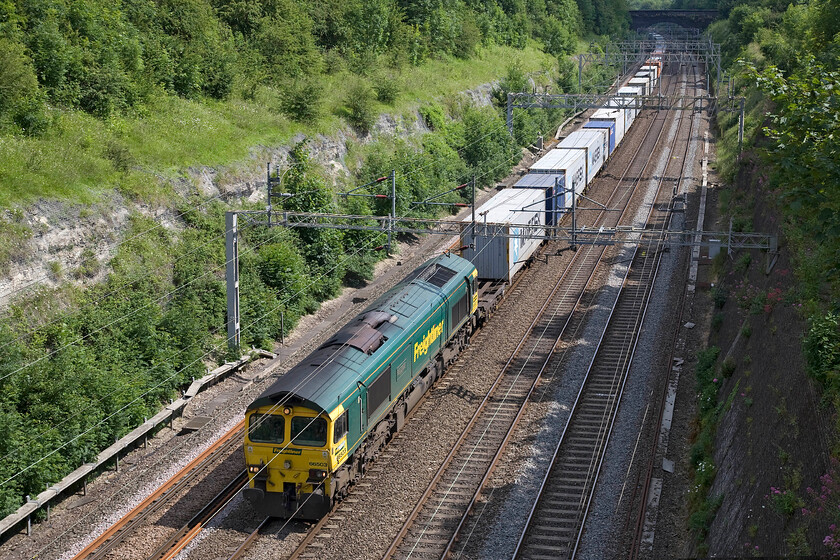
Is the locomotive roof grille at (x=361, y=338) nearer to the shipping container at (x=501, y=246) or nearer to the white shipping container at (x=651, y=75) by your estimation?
the shipping container at (x=501, y=246)

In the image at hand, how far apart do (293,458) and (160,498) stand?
3.77 meters

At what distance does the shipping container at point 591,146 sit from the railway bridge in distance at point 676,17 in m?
88.9

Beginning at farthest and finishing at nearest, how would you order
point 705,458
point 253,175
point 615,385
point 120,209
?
1. point 253,175
2. point 120,209
3. point 615,385
4. point 705,458

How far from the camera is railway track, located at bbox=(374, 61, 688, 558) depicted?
57.1 ft

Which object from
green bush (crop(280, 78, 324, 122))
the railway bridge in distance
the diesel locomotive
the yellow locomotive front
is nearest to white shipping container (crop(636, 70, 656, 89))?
green bush (crop(280, 78, 324, 122))

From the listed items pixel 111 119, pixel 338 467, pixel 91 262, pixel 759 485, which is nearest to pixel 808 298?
pixel 759 485

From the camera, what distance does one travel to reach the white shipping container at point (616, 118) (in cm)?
5726

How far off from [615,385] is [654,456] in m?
4.42

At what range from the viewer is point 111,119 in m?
32.2

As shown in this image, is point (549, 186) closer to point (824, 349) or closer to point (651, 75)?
point (824, 349)

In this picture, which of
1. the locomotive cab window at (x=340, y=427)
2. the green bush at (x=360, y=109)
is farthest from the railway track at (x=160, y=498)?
the green bush at (x=360, y=109)

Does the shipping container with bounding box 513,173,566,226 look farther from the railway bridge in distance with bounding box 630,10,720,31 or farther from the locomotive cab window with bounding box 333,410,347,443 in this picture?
the railway bridge in distance with bounding box 630,10,720,31

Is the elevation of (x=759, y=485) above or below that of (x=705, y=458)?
above

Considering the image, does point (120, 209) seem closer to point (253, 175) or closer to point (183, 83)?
point (253, 175)
